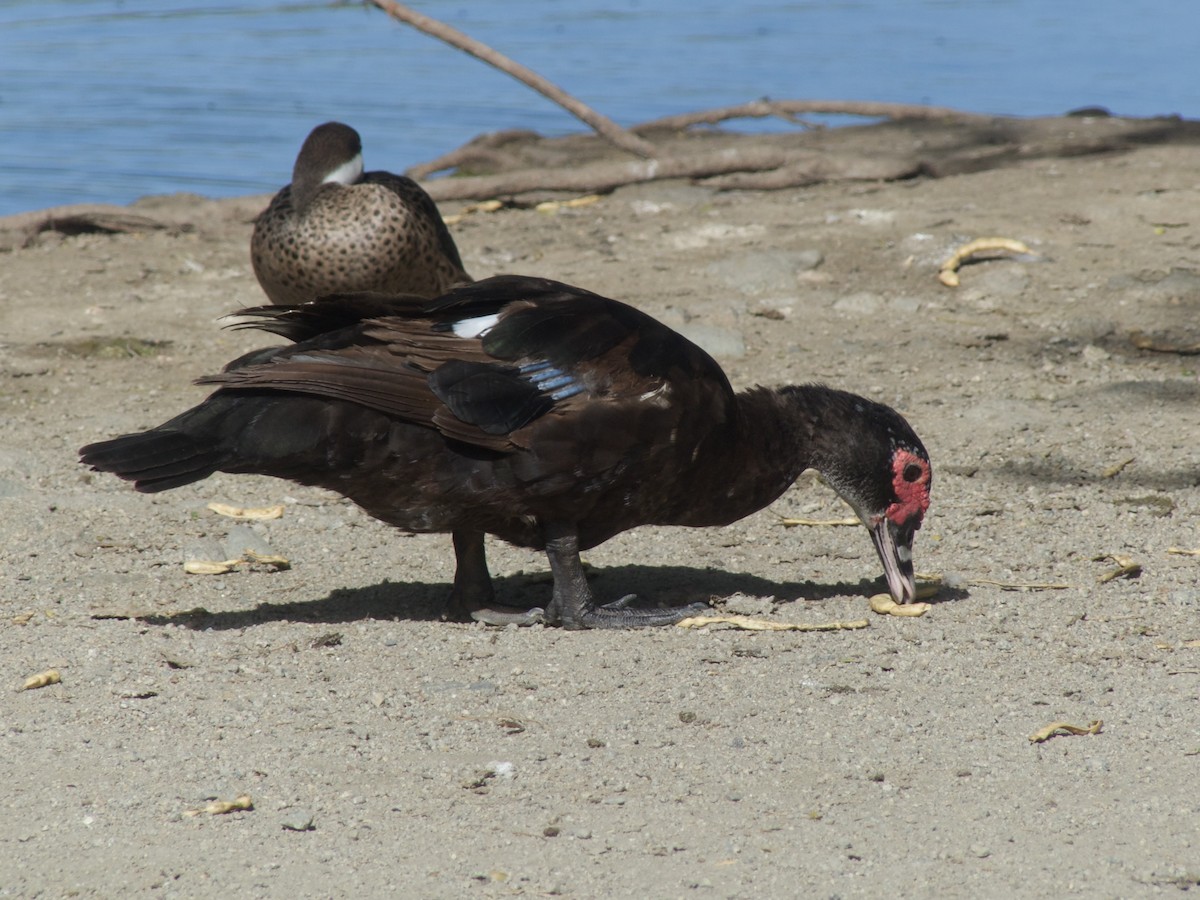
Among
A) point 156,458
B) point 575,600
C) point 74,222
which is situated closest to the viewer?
point 156,458

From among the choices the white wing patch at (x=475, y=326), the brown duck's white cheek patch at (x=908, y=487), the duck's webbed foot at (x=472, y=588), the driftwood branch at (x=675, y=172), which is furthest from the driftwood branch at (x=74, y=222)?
the brown duck's white cheek patch at (x=908, y=487)

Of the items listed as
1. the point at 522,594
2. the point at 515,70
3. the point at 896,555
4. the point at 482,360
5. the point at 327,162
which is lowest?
the point at 522,594

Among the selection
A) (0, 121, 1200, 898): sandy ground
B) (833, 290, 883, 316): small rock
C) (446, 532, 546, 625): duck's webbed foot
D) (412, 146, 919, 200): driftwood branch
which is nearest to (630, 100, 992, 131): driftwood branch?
(412, 146, 919, 200): driftwood branch

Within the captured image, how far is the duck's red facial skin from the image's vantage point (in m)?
5.27

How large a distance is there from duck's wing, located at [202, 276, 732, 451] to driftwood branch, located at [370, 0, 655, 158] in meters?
5.03

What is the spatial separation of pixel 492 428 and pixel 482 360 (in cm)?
23

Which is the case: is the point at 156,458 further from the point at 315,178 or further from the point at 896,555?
the point at 315,178

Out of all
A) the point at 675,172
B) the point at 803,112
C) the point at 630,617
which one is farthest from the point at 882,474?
the point at 803,112

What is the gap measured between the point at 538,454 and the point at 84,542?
1.87 m

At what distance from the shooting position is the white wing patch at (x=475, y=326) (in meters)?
4.84

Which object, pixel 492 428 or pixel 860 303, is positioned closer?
pixel 492 428

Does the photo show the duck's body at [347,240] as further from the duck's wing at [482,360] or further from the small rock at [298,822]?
the small rock at [298,822]

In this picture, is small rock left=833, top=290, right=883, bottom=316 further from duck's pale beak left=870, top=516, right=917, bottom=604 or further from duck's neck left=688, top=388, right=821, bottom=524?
duck's pale beak left=870, top=516, right=917, bottom=604

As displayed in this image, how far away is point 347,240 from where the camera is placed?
6.93 m
